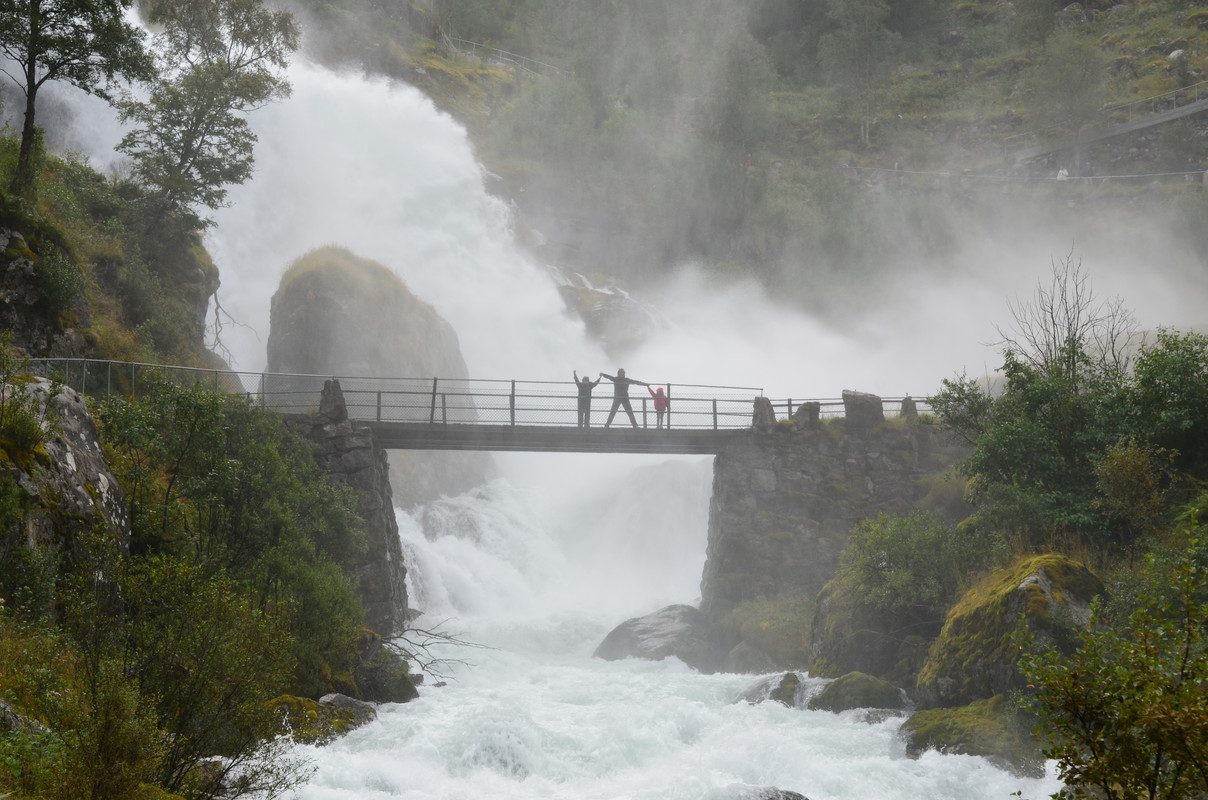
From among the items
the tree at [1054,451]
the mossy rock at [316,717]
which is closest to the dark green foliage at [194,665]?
the mossy rock at [316,717]

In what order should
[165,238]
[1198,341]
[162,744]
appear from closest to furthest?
[162,744]
[1198,341]
[165,238]

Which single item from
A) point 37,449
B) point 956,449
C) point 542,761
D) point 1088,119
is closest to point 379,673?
point 542,761

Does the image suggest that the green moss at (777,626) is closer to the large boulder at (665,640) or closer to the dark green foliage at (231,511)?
the large boulder at (665,640)

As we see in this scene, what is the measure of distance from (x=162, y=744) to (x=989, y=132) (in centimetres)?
8166

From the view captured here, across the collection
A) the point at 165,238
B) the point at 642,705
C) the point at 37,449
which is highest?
the point at 165,238

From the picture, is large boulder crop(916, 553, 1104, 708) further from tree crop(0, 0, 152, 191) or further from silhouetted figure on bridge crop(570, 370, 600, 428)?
tree crop(0, 0, 152, 191)

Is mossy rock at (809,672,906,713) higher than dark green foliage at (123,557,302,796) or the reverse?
the reverse

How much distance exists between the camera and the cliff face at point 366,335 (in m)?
41.8

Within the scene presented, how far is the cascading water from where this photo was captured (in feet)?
53.1

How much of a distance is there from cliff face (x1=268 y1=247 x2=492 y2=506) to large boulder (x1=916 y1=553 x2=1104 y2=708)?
27.9 metres

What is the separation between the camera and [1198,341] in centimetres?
2050

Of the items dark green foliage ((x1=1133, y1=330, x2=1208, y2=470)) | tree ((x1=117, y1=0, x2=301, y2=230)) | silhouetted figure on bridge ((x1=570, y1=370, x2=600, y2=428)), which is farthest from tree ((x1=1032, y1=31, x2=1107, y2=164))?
tree ((x1=117, y1=0, x2=301, y2=230))

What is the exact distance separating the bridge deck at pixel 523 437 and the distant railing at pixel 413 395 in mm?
376

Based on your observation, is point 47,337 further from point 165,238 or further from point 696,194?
point 696,194
